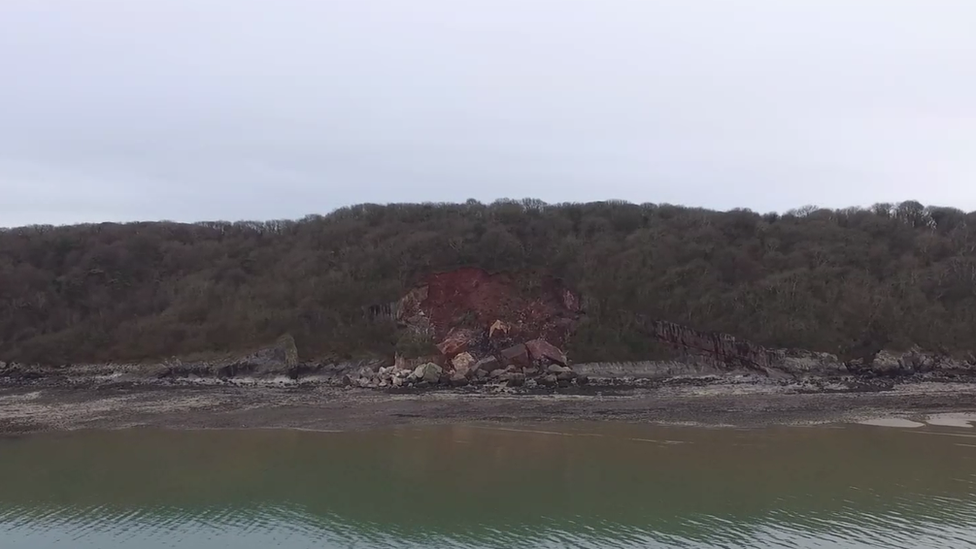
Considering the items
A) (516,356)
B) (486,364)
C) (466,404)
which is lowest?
(466,404)

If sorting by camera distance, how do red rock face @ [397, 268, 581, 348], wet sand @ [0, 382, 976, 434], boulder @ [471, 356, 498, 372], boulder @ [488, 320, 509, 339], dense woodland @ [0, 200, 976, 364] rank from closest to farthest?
1. wet sand @ [0, 382, 976, 434]
2. boulder @ [471, 356, 498, 372]
3. dense woodland @ [0, 200, 976, 364]
4. boulder @ [488, 320, 509, 339]
5. red rock face @ [397, 268, 581, 348]

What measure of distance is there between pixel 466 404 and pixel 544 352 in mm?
9545

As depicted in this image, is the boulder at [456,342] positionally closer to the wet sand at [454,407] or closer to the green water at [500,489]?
the wet sand at [454,407]

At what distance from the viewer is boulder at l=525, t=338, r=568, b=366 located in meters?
39.7

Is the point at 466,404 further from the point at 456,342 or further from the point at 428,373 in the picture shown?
the point at 456,342

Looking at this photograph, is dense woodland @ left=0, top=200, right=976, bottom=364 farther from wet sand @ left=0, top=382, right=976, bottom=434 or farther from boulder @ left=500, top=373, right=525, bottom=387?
wet sand @ left=0, top=382, right=976, bottom=434

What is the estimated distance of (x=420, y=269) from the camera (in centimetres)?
4819

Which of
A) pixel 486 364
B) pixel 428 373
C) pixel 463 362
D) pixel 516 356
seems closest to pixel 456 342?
pixel 463 362

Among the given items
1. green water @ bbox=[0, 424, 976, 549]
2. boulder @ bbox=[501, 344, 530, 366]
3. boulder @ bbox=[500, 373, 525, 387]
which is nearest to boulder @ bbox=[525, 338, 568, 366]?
boulder @ bbox=[501, 344, 530, 366]

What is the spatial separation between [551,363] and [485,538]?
995 inches

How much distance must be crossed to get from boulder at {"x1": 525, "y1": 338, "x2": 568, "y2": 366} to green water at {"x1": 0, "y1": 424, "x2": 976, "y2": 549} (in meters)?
14.3

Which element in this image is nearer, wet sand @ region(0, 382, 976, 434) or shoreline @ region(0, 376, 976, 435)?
wet sand @ region(0, 382, 976, 434)

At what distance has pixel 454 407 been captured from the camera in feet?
101

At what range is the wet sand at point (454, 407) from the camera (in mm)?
27484
